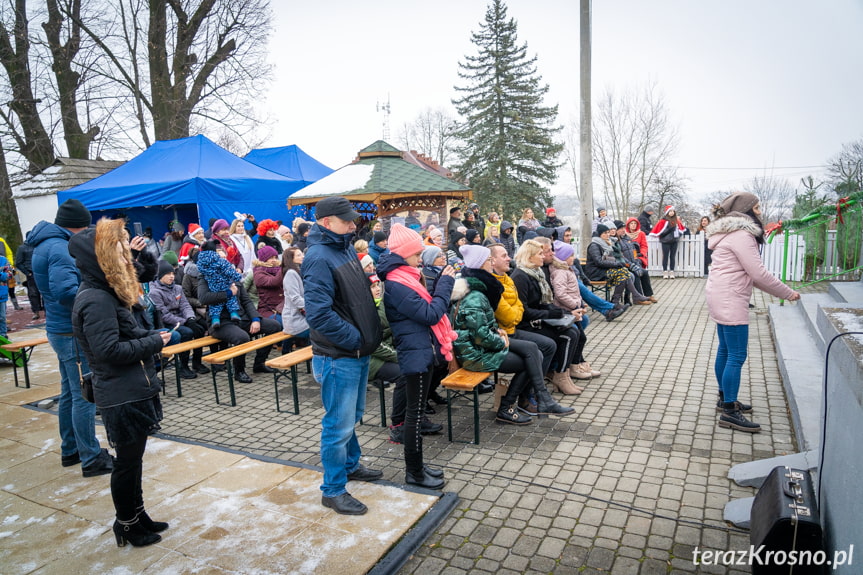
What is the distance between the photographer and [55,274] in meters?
4.18

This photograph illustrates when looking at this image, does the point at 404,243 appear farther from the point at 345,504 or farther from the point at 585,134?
the point at 585,134

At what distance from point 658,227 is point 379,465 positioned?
1277 centimetres

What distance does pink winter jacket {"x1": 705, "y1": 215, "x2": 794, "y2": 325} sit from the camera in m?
4.68

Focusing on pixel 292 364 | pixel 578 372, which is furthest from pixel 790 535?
pixel 292 364

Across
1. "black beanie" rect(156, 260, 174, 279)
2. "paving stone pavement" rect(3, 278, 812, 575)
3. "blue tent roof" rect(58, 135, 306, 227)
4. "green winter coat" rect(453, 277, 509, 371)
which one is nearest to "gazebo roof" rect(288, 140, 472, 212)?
"blue tent roof" rect(58, 135, 306, 227)

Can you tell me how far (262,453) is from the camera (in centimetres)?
474

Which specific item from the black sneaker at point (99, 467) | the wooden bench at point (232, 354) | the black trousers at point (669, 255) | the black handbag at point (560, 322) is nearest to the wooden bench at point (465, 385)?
the black handbag at point (560, 322)

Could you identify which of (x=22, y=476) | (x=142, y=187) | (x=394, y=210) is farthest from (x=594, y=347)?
(x=142, y=187)

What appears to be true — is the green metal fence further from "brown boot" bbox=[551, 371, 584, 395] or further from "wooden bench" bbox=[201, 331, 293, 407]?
"wooden bench" bbox=[201, 331, 293, 407]

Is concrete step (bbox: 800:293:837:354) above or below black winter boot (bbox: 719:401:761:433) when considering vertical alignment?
above

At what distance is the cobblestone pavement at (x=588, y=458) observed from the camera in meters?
3.18

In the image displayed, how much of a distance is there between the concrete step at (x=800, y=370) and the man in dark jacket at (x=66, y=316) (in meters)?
5.21

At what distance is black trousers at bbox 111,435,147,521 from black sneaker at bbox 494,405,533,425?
307cm

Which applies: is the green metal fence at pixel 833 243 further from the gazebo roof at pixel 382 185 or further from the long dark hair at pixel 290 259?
the long dark hair at pixel 290 259
